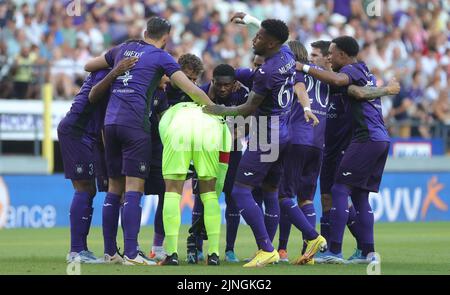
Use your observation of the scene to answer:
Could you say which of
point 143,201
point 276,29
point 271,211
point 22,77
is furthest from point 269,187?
point 22,77

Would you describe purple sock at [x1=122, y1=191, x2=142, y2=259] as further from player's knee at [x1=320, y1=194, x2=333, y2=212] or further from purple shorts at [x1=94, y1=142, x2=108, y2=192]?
player's knee at [x1=320, y1=194, x2=333, y2=212]

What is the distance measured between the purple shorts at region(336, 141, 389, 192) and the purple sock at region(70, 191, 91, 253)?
2970mm

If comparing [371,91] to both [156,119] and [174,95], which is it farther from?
[156,119]

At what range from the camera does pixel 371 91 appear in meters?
12.2

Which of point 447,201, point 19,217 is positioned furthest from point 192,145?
point 447,201

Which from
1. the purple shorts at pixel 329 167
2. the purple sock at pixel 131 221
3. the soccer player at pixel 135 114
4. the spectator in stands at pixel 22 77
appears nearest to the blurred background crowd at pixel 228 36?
the spectator in stands at pixel 22 77

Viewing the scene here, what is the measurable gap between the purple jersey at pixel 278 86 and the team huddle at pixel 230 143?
14 millimetres

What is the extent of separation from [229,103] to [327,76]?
4.01ft

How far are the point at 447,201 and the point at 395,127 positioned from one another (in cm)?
234

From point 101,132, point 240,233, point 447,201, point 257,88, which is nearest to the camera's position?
point 257,88

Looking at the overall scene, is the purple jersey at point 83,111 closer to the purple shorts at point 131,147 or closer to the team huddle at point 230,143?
the team huddle at point 230,143
